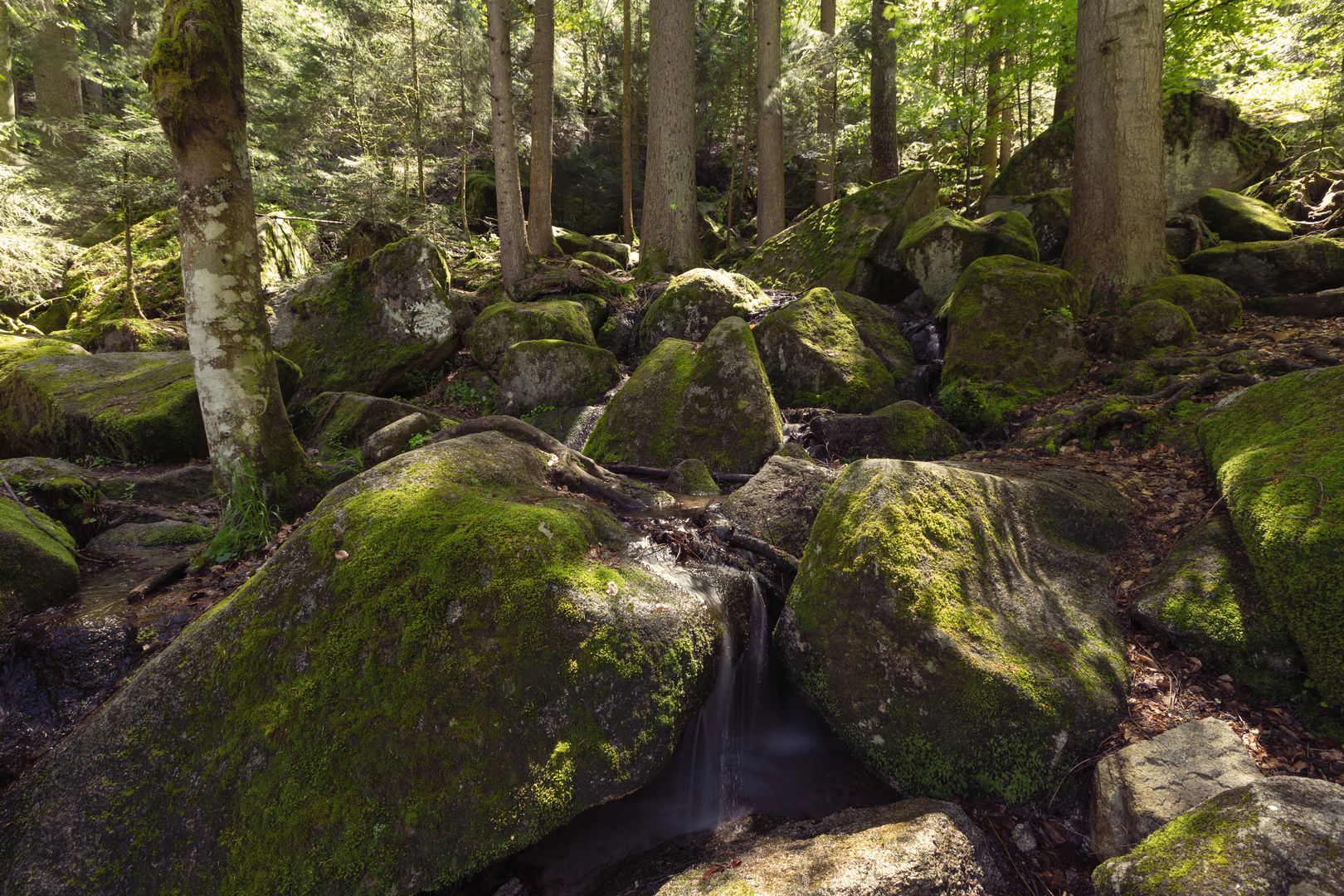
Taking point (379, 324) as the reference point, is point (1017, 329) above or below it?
below

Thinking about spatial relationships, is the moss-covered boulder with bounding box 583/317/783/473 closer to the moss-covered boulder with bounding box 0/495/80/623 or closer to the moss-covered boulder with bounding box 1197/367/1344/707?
the moss-covered boulder with bounding box 1197/367/1344/707

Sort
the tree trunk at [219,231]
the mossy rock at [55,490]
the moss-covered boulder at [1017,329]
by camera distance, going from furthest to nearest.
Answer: the moss-covered boulder at [1017,329] < the mossy rock at [55,490] < the tree trunk at [219,231]

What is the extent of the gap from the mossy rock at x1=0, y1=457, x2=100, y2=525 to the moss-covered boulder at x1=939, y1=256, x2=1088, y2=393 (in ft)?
31.6

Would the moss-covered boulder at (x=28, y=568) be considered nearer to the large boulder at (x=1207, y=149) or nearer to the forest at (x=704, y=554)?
the forest at (x=704, y=554)

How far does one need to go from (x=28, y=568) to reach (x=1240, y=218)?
16150 millimetres

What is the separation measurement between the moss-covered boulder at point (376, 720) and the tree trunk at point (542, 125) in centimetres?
1257

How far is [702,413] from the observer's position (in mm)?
7324

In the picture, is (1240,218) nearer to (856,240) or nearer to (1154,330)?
(1154,330)

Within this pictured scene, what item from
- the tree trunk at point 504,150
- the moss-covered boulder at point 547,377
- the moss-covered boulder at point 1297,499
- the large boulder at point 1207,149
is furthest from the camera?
the large boulder at point 1207,149

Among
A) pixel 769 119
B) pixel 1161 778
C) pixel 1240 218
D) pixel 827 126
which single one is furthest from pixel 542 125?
pixel 1161 778

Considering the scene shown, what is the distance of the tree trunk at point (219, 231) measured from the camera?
4.83m

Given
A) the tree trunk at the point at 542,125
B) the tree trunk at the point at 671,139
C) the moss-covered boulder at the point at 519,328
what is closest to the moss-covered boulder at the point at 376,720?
the moss-covered boulder at the point at 519,328

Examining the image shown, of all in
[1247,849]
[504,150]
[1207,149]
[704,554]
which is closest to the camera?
[1247,849]

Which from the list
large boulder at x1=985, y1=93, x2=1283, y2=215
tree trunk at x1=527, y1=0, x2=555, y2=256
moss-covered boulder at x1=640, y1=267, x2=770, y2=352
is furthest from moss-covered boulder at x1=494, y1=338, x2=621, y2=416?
large boulder at x1=985, y1=93, x2=1283, y2=215
